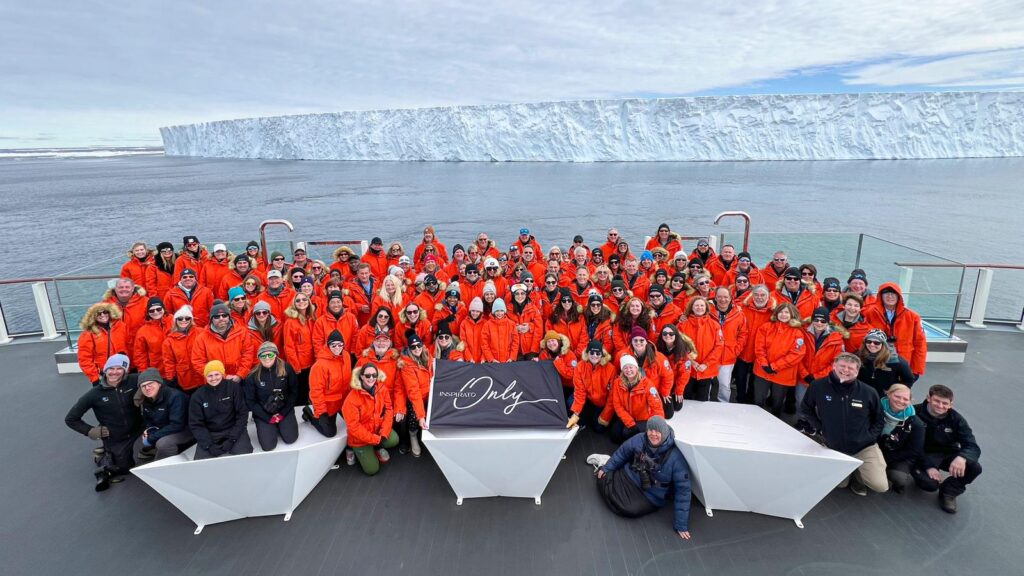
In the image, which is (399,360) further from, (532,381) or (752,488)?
(752,488)

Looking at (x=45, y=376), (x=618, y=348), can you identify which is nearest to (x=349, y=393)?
(x=618, y=348)

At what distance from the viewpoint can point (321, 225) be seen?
2550 cm

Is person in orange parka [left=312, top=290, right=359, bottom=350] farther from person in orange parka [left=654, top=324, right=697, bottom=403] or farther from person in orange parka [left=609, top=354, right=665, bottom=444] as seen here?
person in orange parka [left=654, top=324, right=697, bottom=403]

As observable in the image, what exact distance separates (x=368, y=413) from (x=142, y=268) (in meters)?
4.31

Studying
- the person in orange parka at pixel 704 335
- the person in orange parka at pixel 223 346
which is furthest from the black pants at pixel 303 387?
the person in orange parka at pixel 704 335

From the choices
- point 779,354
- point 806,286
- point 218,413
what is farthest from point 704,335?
point 218,413

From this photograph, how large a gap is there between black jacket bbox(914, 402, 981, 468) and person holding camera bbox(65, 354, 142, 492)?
6.39 metres

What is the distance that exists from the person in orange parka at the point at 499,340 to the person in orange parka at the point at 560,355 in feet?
1.10

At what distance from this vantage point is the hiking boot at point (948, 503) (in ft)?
12.5

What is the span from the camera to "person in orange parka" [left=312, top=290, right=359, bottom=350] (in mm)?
5051

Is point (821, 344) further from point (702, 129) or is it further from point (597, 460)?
point (702, 129)

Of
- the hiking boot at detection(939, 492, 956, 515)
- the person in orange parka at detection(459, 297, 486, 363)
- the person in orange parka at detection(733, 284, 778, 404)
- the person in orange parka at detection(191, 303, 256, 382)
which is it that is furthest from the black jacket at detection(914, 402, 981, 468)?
the person in orange parka at detection(191, 303, 256, 382)

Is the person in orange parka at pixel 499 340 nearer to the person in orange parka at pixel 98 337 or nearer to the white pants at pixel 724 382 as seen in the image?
the white pants at pixel 724 382

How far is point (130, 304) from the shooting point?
17.3ft
